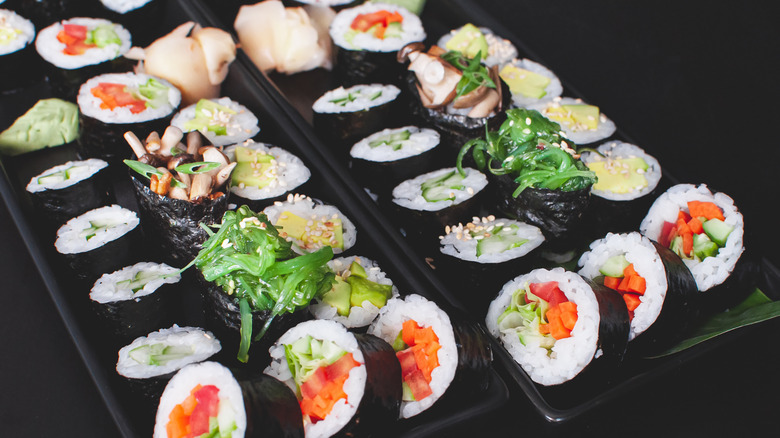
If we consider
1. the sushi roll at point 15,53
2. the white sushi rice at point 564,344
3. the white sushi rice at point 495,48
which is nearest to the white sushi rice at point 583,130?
the white sushi rice at point 495,48

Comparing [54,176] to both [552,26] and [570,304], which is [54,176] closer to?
[570,304]

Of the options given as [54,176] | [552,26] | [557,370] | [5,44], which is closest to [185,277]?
[54,176]

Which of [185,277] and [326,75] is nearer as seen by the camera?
[185,277]

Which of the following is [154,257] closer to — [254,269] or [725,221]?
[254,269]

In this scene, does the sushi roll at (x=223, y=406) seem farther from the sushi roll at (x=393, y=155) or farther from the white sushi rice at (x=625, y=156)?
the white sushi rice at (x=625, y=156)

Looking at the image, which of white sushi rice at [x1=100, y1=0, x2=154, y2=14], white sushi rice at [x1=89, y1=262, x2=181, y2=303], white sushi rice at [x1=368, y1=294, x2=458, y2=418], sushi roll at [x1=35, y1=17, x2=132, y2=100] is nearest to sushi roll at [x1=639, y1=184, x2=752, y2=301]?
white sushi rice at [x1=368, y1=294, x2=458, y2=418]

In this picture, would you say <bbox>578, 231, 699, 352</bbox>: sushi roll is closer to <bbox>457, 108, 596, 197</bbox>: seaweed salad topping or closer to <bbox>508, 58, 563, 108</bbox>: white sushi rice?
<bbox>457, 108, 596, 197</bbox>: seaweed salad topping
